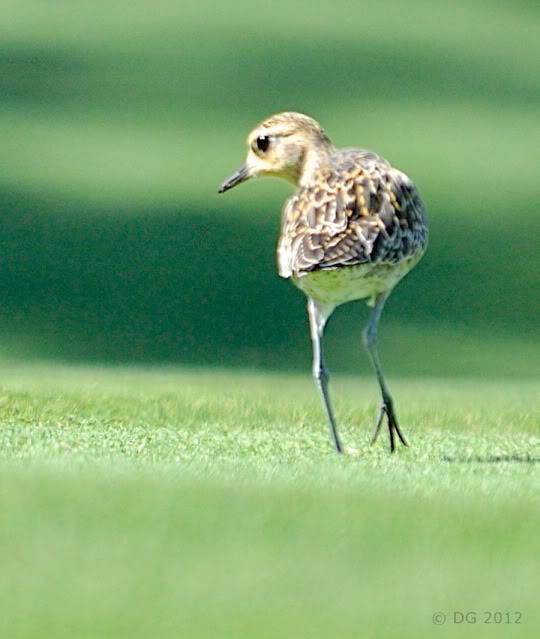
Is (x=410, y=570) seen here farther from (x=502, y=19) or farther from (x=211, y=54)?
(x=502, y=19)

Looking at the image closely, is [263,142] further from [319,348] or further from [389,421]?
[389,421]

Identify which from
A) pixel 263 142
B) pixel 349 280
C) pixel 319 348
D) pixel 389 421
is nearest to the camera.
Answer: pixel 349 280

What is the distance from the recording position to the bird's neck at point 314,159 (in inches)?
378

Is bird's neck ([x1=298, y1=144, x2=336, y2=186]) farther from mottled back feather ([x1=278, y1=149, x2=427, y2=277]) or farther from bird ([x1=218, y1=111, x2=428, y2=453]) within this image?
mottled back feather ([x1=278, y1=149, x2=427, y2=277])

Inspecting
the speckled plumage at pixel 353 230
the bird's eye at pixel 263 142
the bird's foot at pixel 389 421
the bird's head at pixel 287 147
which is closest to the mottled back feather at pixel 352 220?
the speckled plumage at pixel 353 230

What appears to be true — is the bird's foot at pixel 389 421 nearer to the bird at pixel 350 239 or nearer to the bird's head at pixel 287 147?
the bird at pixel 350 239

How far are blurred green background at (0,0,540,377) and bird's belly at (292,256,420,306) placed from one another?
4.82 metres

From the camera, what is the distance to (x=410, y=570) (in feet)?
15.7

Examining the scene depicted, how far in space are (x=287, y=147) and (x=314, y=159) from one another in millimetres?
172

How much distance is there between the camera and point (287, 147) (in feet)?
31.9

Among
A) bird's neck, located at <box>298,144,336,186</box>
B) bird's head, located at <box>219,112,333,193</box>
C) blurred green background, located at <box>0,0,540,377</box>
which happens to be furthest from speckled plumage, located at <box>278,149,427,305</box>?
blurred green background, located at <box>0,0,540,377</box>

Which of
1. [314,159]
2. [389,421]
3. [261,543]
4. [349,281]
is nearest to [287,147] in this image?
[314,159]

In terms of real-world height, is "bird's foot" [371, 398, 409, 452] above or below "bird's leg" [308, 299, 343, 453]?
below

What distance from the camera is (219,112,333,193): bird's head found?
9.70 m
